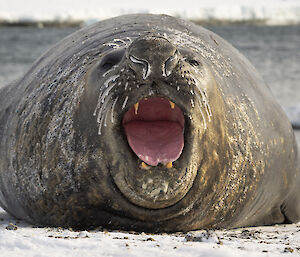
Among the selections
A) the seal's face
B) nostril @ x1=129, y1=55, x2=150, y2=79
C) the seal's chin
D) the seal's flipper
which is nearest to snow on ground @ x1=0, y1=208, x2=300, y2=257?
the seal's face

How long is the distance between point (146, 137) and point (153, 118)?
0.10 metres

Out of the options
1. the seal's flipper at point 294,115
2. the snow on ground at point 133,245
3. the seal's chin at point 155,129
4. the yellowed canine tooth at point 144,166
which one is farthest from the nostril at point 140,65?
the seal's flipper at point 294,115

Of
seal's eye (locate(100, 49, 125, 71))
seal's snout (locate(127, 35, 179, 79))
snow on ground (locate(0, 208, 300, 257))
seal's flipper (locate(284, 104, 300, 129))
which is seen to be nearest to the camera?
snow on ground (locate(0, 208, 300, 257))

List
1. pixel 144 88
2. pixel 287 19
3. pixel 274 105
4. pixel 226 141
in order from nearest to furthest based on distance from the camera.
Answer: pixel 144 88 < pixel 226 141 < pixel 274 105 < pixel 287 19

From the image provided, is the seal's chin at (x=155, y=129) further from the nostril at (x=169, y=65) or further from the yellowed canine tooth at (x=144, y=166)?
the nostril at (x=169, y=65)

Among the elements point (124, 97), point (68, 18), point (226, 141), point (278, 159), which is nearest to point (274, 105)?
point (278, 159)

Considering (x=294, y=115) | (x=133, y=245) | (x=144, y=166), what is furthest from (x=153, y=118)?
(x=294, y=115)

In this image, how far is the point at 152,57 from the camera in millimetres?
2883

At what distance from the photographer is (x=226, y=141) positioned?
3570mm

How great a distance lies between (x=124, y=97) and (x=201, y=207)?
82cm

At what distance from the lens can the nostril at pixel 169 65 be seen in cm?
292

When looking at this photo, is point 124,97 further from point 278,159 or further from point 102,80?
point 278,159

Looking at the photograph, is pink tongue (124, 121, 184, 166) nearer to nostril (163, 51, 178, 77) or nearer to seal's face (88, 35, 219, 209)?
seal's face (88, 35, 219, 209)

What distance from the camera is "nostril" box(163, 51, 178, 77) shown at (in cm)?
292
